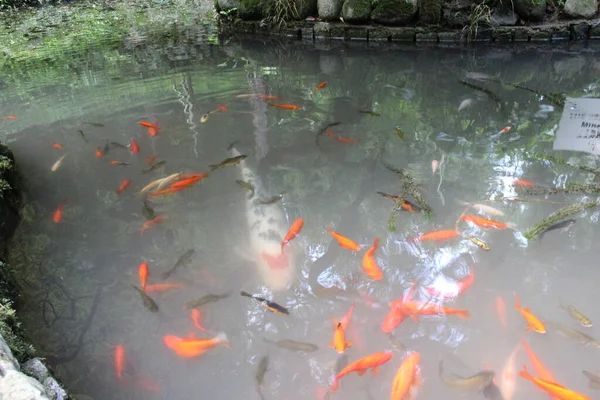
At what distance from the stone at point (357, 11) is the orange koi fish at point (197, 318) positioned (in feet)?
30.0

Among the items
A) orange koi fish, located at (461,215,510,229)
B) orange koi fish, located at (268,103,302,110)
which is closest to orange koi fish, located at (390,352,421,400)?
orange koi fish, located at (461,215,510,229)

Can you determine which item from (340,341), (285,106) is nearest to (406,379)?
(340,341)

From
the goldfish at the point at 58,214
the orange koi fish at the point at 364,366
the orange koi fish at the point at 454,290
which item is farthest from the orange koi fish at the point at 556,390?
the goldfish at the point at 58,214

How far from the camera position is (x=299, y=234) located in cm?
385

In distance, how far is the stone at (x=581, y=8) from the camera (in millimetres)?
9664

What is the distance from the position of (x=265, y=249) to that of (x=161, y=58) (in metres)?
7.43

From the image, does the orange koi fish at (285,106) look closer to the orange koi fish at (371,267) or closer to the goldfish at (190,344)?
the orange koi fish at (371,267)

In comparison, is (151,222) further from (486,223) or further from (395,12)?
(395,12)

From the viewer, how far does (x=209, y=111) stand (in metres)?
6.30

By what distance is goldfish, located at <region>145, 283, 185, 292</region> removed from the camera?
3274 mm

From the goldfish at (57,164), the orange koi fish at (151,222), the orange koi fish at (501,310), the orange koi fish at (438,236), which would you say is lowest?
the orange koi fish at (501,310)

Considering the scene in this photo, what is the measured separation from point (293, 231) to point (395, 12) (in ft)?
26.5

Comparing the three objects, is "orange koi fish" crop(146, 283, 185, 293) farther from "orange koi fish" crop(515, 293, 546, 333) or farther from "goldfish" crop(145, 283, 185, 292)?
"orange koi fish" crop(515, 293, 546, 333)

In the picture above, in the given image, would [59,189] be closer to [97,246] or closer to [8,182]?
[8,182]
